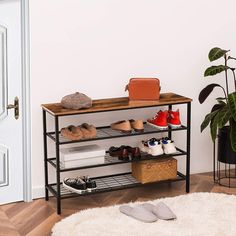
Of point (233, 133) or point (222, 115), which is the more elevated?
point (222, 115)

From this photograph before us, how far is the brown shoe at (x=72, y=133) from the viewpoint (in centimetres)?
512

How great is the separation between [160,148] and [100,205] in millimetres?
721

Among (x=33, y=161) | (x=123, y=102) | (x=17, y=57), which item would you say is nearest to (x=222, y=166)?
(x=123, y=102)

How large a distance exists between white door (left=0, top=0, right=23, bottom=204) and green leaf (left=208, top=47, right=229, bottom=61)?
1615mm

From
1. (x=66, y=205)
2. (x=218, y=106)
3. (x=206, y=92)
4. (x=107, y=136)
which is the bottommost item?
(x=66, y=205)

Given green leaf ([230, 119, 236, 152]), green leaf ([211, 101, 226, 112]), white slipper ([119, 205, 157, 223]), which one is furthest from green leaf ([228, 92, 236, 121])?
white slipper ([119, 205, 157, 223])

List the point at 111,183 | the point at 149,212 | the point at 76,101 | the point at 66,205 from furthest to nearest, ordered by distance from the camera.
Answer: the point at 111,183 → the point at 66,205 → the point at 76,101 → the point at 149,212

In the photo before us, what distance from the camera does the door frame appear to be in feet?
17.0

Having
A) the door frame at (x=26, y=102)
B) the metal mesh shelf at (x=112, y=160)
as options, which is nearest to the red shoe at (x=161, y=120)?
the metal mesh shelf at (x=112, y=160)

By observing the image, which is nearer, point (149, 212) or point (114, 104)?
point (149, 212)

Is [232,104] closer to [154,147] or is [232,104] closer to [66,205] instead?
[154,147]

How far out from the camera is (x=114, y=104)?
17.5ft

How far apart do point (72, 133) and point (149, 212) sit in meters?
0.89

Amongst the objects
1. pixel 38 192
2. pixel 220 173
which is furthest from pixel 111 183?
pixel 220 173
